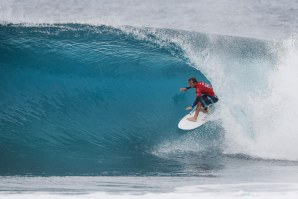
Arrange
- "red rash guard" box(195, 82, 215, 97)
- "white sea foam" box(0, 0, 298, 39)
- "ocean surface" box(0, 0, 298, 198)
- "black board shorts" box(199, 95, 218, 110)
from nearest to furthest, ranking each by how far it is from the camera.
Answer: "ocean surface" box(0, 0, 298, 198), "red rash guard" box(195, 82, 215, 97), "black board shorts" box(199, 95, 218, 110), "white sea foam" box(0, 0, 298, 39)

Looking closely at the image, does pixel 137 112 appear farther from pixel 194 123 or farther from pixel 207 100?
pixel 207 100

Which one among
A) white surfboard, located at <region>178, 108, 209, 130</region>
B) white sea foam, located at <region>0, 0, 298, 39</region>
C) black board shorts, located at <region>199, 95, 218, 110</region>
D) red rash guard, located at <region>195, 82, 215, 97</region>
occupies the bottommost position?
white surfboard, located at <region>178, 108, 209, 130</region>

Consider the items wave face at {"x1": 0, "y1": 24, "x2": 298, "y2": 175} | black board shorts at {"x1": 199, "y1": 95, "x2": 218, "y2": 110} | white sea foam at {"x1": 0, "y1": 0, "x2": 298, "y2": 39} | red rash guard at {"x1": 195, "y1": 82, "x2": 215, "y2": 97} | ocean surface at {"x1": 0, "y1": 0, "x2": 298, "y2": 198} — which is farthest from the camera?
white sea foam at {"x1": 0, "y1": 0, "x2": 298, "y2": 39}

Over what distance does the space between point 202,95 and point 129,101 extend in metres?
1.45

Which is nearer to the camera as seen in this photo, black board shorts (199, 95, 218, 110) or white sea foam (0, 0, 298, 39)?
black board shorts (199, 95, 218, 110)

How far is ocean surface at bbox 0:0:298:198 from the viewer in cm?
806

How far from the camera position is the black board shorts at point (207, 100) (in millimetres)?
10109

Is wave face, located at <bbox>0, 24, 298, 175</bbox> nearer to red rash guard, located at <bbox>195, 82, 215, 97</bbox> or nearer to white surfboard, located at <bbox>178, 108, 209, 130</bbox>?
white surfboard, located at <bbox>178, 108, 209, 130</bbox>

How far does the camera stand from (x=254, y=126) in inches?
397

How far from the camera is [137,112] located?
10.7 m

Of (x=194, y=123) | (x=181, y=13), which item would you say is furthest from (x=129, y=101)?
(x=181, y=13)

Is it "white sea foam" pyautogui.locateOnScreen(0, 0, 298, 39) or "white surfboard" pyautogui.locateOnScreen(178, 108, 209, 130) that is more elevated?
"white sea foam" pyautogui.locateOnScreen(0, 0, 298, 39)

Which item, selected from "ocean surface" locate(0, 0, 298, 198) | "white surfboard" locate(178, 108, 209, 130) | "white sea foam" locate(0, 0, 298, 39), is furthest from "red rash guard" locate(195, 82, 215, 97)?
"white sea foam" locate(0, 0, 298, 39)

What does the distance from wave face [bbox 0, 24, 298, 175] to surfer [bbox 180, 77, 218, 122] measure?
0.29m
